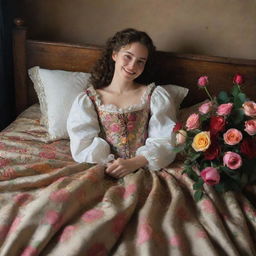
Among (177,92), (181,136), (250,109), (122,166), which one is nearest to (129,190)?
(122,166)

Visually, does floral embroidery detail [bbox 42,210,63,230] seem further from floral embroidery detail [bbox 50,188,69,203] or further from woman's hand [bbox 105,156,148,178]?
woman's hand [bbox 105,156,148,178]

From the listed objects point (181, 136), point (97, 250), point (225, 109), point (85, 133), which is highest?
point (225, 109)

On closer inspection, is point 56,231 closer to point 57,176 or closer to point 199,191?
point 57,176

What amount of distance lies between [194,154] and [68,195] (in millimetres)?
421

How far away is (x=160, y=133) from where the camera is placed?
4.59 ft

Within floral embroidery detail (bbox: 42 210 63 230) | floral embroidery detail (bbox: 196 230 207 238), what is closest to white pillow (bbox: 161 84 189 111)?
floral embroidery detail (bbox: 196 230 207 238)

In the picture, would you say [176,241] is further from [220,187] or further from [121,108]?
[121,108]

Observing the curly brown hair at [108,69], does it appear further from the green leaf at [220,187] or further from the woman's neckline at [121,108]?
the green leaf at [220,187]

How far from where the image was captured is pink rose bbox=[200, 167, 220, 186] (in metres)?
1.03

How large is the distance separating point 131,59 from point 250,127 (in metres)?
0.57

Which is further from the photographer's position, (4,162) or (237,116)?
(4,162)

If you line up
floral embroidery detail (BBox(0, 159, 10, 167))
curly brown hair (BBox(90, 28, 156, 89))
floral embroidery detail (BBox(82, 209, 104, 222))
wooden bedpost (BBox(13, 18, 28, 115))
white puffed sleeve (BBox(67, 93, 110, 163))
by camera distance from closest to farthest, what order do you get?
floral embroidery detail (BBox(82, 209, 104, 222)), floral embroidery detail (BBox(0, 159, 10, 167)), white puffed sleeve (BBox(67, 93, 110, 163)), curly brown hair (BBox(90, 28, 156, 89)), wooden bedpost (BBox(13, 18, 28, 115))

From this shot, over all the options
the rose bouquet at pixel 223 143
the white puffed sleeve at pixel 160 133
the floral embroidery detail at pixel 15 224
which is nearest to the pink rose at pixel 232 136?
the rose bouquet at pixel 223 143

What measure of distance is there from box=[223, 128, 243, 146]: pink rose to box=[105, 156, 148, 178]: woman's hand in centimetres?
37
